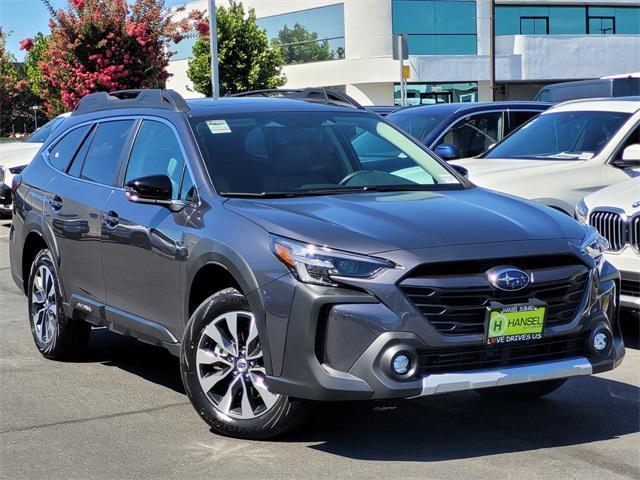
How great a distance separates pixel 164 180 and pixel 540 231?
2082 mm

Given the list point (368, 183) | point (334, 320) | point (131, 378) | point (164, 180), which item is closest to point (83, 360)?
point (131, 378)

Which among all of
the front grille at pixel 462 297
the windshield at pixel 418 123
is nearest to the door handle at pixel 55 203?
the front grille at pixel 462 297

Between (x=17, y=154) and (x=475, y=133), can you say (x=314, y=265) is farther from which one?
(x=17, y=154)

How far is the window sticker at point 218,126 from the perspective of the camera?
20.5 feet

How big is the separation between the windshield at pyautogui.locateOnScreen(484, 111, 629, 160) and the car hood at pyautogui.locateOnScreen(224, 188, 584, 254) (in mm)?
4391

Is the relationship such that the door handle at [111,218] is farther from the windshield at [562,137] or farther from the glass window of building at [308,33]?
the glass window of building at [308,33]

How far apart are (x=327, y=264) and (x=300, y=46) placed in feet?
138

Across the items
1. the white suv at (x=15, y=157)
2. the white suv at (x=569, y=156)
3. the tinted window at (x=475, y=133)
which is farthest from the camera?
the white suv at (x=15, y=157)

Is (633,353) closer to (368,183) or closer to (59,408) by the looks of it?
(368,183)

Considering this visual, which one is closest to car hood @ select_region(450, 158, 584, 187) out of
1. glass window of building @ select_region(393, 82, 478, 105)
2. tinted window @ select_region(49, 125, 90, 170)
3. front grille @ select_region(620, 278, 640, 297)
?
front grille @ select_region(620, 278, 640, 297)

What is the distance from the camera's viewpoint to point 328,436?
5.46 m

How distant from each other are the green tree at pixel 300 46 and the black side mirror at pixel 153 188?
39479 millimetres

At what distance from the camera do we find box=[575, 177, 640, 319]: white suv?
7492 mm

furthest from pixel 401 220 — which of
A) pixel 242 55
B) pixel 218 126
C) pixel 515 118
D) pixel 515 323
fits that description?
pixel 242 55
